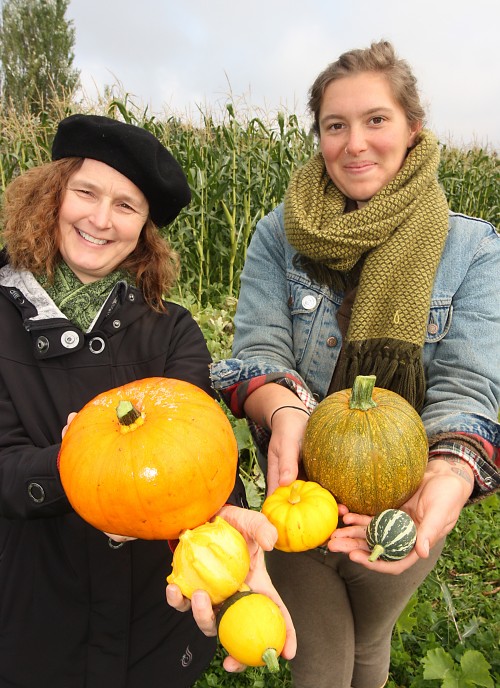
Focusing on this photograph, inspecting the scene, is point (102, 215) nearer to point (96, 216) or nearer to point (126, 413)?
point (96, 216)

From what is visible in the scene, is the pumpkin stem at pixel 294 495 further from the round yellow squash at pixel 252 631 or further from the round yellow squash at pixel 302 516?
the round yellow squash at pixel 252 631

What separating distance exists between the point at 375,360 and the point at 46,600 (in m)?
1.69

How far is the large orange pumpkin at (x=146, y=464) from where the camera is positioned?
152cm

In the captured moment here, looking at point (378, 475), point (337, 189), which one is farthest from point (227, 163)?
point (378, 475)

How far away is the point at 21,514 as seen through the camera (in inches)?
69.4

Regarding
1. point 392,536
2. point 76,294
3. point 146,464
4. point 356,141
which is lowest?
point 392,536

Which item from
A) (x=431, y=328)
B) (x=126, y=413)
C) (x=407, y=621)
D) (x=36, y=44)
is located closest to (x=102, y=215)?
(x=126, y=413)

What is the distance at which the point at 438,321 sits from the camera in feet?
7.51

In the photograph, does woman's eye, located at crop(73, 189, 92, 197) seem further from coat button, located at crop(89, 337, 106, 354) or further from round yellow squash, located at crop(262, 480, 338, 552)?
round yellow squash, located at crop(262, 480, 338, 552)

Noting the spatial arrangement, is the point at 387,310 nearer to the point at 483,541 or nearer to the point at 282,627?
the point at 282,627

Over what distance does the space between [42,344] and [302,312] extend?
1207 millimetres

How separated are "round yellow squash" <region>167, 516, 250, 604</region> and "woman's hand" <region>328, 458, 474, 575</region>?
1.51 feet

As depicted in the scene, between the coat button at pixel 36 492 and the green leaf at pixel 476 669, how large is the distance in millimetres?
2199

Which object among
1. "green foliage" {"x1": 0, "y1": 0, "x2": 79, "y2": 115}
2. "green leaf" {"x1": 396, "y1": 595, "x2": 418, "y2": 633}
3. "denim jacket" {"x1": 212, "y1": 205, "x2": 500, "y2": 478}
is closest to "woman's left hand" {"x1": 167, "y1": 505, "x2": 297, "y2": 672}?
"denim jacket" {"x1": 212, "y1": 205, "x2": 500, "y2": 478}
